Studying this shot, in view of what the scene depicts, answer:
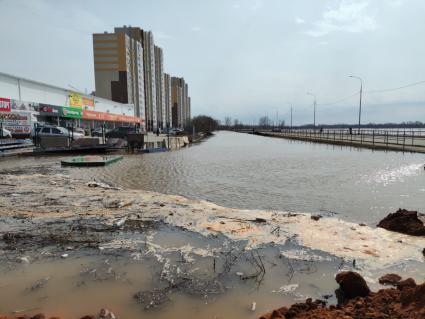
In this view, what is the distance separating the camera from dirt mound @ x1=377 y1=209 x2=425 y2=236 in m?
6.13

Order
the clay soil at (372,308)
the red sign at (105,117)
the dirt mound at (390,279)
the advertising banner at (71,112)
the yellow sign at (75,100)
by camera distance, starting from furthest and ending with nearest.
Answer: the red sign at (105,117) → the yellow sign at (75,100) → the advertising banner at (71,112) → the dirt mound at (390,279) → the clay soil at (372,308)

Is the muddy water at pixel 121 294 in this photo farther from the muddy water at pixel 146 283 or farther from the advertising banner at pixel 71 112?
the advertising banner at pixel 71 112

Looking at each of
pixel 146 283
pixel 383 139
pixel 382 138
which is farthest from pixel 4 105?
pixel 382 138

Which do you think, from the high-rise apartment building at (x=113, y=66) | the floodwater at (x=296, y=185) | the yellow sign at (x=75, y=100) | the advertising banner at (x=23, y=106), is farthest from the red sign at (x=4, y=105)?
the high-rise apartment building at (x=113, y=66)

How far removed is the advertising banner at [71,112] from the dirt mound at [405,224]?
136ft

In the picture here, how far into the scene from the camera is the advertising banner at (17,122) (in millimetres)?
30234

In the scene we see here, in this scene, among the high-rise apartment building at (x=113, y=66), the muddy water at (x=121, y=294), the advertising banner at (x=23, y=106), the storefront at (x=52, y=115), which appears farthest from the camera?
the high-rise apartment building at (x=113, y=66)

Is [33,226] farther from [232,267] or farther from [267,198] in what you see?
[267,198]

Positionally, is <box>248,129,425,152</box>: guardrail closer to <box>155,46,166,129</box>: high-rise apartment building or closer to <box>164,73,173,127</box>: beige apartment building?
<box>155,46,166,129</box>: high-rise apartment building

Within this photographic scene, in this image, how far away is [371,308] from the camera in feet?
11.0

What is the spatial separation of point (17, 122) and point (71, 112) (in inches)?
517

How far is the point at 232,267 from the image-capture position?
15.9 ft

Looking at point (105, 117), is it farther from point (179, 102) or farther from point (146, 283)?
point (179, 102)

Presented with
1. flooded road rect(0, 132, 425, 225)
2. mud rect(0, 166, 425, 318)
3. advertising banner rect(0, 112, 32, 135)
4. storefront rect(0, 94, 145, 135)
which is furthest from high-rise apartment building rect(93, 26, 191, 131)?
mud rect(0, 166, 425, 318)
